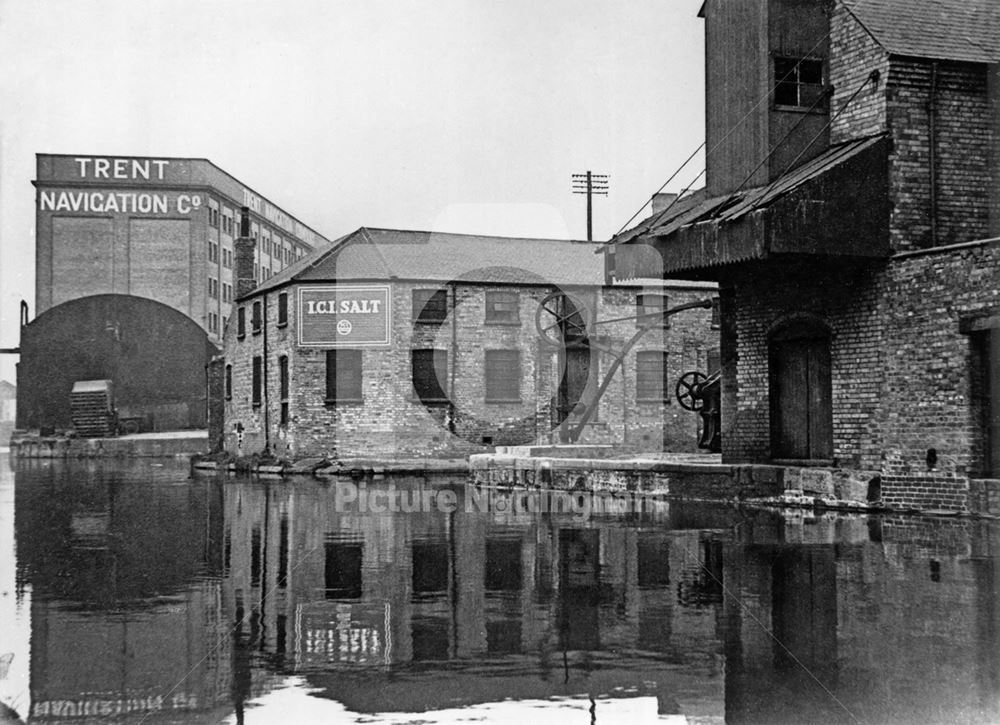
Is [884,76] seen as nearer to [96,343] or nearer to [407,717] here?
[407,717]

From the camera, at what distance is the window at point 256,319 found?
3672 centimetres

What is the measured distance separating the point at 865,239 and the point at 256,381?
2634 centimetres

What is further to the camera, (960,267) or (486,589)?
(960,267)

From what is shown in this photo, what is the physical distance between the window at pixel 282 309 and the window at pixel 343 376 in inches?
81.0

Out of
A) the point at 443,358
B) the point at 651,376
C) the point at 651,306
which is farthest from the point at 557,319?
the point at 651,376

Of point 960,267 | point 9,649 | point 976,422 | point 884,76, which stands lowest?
point 9,649

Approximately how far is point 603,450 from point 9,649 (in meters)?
17.7

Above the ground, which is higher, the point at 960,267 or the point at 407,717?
the point at 960,267

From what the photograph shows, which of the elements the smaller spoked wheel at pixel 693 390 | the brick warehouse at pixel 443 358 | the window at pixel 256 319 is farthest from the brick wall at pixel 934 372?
the window at pixel 256 319

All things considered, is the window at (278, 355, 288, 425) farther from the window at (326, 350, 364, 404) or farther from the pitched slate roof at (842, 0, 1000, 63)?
the pitched slate roof at (842, 0, 1000, 63)

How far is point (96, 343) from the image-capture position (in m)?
48.0

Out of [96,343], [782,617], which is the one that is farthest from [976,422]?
[96,343]

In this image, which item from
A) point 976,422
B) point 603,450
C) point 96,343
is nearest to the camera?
point 976,422

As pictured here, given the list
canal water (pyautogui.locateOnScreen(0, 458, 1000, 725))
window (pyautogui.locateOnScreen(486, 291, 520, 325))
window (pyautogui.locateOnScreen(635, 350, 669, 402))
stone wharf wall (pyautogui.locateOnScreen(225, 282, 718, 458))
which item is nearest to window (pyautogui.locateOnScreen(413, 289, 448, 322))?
stone wharf wall (pyautogui.locateOnScreen(225, 282, 718, 458))
